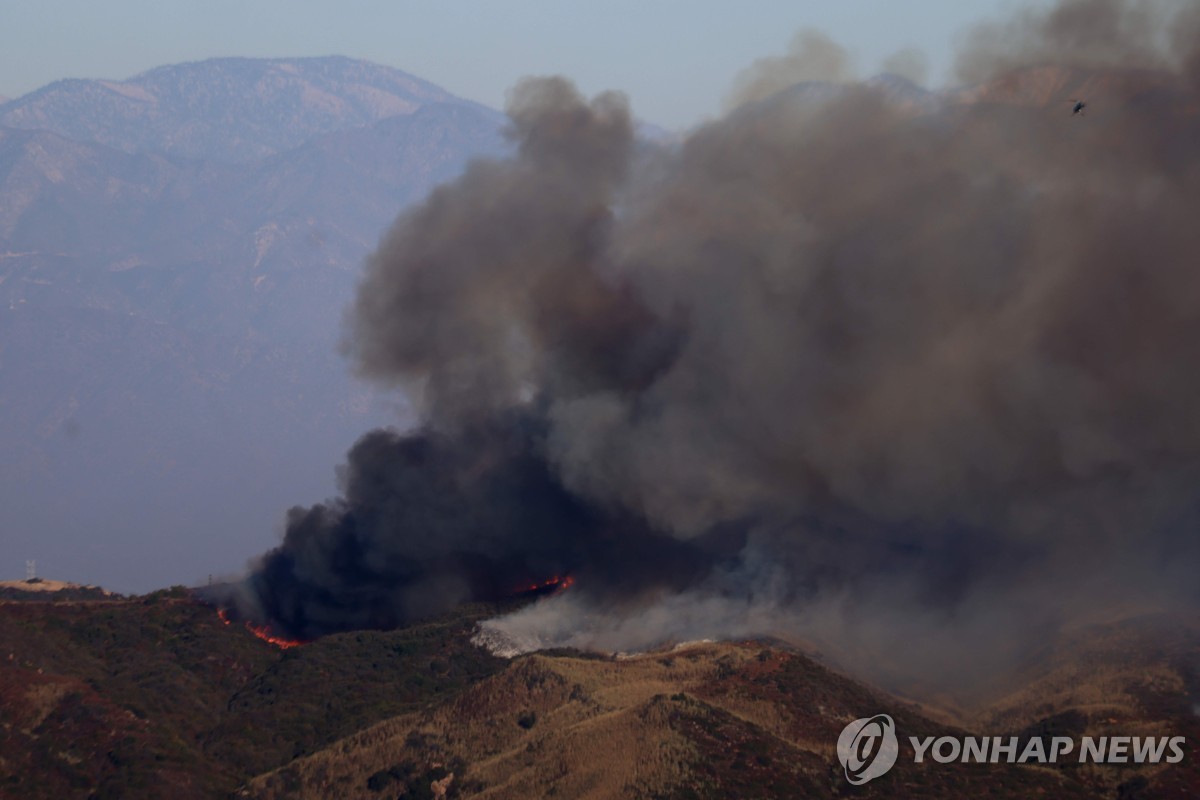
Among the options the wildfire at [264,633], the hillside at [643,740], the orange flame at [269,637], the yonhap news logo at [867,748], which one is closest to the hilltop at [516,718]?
the hillside at [643,740]

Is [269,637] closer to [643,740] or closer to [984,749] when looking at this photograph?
[643,740]

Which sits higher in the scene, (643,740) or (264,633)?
(264,633)

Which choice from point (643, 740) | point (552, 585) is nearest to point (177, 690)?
point (552, 585)

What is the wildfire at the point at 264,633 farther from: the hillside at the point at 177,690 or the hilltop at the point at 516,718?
the hilltop at the point at 516,718

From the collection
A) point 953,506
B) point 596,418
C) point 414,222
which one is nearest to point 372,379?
point 414,222

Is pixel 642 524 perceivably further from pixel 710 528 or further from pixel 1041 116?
pixel 1041 116

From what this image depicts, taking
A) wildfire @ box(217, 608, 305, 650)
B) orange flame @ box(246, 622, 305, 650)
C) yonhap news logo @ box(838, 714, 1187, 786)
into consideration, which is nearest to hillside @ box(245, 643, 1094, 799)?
yonhap news logo @ box(838, 714, 1187, 786)
